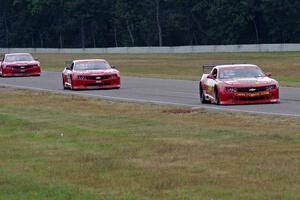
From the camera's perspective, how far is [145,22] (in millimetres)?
122812

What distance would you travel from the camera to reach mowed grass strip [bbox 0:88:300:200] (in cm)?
1152

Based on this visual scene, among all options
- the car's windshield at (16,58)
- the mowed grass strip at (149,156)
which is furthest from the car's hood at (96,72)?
the car's windshield at (16,58)

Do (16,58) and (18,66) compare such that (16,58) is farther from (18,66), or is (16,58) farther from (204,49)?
(204,49)

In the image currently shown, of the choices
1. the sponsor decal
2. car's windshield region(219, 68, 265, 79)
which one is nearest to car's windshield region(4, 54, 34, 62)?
car's windshield region(219, 68, 265, 79)

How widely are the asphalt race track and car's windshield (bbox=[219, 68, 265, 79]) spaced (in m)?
1.09

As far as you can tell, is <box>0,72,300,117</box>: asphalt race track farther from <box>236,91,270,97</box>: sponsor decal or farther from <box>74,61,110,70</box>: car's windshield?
<box>74,61,110,70</box>: car's windshield

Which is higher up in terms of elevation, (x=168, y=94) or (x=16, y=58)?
(x=168, y=94)

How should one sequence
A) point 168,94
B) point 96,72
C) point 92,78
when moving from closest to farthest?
point 168,94 → point 92,78 → point 96,72

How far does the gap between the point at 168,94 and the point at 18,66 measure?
21.5 metres

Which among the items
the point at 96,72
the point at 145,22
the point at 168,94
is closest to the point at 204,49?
the point at 145,22

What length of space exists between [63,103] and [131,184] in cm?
1782

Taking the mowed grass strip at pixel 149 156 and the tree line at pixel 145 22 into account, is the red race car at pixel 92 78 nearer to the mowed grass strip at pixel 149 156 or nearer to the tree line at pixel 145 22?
the mowed grass strip at pixel 149 156

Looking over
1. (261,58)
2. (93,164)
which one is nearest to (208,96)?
(93,164)

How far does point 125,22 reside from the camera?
413ft
